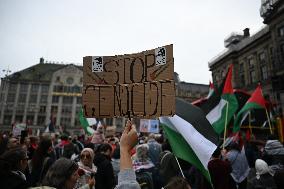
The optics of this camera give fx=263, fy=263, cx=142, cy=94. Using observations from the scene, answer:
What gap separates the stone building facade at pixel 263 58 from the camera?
31141mm

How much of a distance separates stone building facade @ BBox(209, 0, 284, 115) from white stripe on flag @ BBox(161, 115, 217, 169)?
Answer: 2879 cm

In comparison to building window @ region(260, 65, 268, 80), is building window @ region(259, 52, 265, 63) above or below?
above

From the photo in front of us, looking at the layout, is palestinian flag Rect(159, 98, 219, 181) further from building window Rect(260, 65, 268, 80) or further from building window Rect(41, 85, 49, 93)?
building window Rect(41, 85, 49, 93)

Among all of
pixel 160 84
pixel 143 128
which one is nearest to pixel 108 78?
pixel 160 84

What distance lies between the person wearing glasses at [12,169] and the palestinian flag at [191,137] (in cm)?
201

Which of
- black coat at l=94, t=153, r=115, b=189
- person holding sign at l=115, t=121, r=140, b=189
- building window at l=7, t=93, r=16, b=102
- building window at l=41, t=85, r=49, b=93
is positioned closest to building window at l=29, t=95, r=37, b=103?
building window at l=41, t=85, r=49, b=93

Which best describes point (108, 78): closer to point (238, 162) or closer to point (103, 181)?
point (103, 181)

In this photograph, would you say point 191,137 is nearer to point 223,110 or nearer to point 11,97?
point 223,110

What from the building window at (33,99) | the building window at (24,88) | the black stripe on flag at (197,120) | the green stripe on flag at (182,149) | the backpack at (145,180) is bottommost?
the backpack at (145,180)

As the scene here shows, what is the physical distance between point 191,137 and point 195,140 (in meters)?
0.07

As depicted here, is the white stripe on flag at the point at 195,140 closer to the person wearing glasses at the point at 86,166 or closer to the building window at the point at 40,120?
the person wearing glasses at the point at 86,166

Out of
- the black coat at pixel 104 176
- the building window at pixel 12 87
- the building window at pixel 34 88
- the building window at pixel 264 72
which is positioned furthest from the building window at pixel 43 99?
the black coat at pixel 104 176

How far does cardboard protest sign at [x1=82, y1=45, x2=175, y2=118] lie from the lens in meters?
2.92

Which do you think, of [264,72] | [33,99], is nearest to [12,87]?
[33,99]
